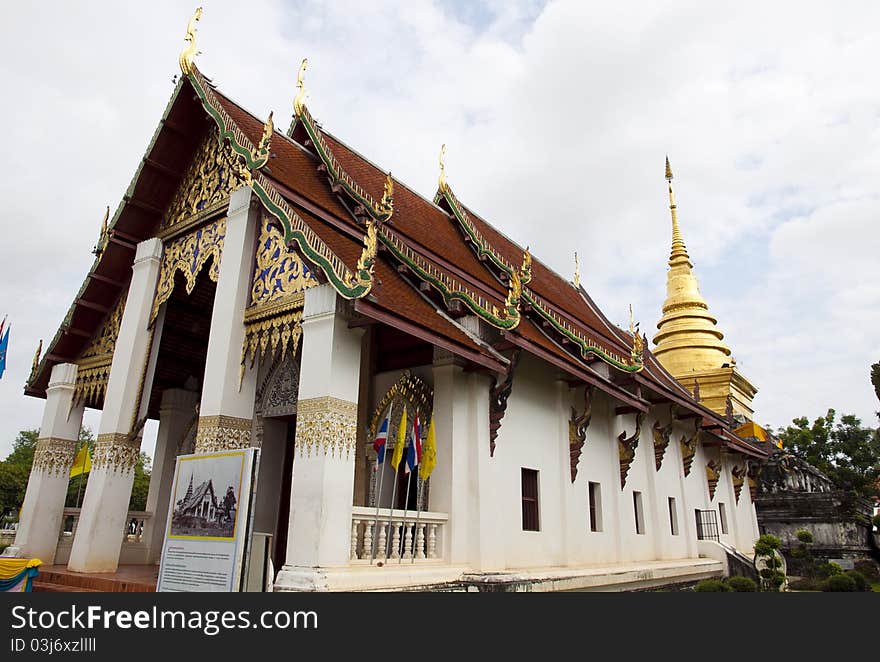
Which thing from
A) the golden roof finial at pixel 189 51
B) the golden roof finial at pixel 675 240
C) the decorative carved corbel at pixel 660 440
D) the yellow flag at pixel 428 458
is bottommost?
the yellow flag at pixel 428 458

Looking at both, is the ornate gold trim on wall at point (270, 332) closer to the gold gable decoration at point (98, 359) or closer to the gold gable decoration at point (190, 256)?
the gold gable decoration at point (190, 256)

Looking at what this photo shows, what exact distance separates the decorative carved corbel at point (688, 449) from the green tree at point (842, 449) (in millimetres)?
9733

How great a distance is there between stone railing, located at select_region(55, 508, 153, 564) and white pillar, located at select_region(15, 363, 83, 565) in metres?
0.20

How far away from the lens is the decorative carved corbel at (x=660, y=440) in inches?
480

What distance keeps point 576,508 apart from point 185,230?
261 inches

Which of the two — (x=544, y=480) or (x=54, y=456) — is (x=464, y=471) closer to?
(x=544, y=480)

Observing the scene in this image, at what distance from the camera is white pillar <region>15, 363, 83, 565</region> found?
9.05 m

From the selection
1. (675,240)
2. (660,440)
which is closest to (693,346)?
(675,240)

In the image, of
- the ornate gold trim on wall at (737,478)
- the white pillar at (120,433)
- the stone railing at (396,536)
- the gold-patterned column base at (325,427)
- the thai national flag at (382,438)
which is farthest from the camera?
the ornate gold trim on wall at (737,478)

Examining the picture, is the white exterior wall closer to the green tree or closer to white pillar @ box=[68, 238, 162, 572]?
white pillar @ box=[68, 238, 162, 572]

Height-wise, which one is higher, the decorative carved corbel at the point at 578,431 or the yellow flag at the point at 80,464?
the decorative carved corbel at the point at 578,431

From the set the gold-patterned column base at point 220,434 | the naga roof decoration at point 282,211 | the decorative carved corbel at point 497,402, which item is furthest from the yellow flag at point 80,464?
the decorative carved corbel at point 497,402

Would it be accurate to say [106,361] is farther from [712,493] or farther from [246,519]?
[712,493]

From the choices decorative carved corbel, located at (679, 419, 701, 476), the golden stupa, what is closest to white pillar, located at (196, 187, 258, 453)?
decorative carved corbel, located at (679, 419, 701, 476)
